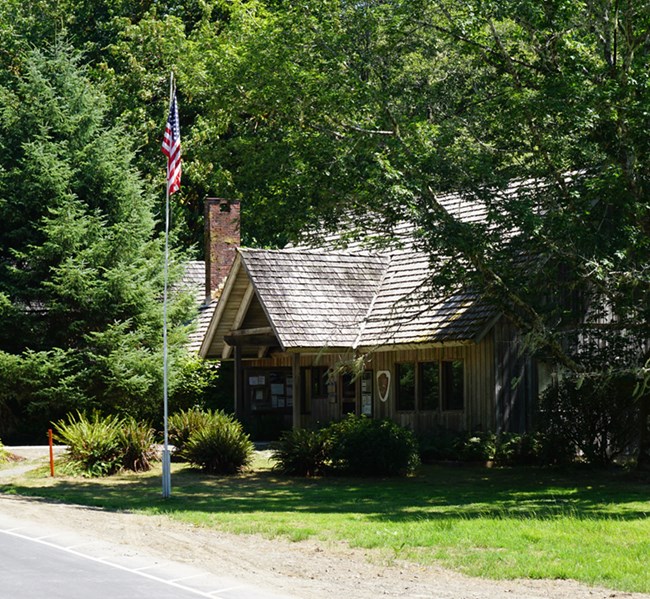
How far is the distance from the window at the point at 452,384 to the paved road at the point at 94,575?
15291 millimetres

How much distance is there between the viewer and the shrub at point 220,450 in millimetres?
25875

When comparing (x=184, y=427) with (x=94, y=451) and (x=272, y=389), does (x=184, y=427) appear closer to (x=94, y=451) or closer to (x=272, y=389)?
(x=94, y=451)

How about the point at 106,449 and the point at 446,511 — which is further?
the point at 106,449

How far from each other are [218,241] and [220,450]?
1603 cm

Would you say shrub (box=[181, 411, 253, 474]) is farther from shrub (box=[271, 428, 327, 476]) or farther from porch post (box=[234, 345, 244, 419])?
porch post (box=[234, 345, 244, 419])

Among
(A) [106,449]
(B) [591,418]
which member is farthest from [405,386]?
(A) [106,449]

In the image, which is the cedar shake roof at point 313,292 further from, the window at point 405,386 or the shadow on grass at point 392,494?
the shadow on grass at point 392,494

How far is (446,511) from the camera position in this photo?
61.3ft

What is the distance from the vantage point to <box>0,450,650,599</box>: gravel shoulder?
1213 centimetres

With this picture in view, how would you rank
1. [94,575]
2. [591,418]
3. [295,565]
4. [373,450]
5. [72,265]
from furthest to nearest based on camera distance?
[72,265], [591,418], [373,450], [295,565], [94,575]

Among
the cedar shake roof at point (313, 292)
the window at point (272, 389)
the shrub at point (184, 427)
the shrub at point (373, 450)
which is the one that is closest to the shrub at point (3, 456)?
the shrub at point (184, 427)

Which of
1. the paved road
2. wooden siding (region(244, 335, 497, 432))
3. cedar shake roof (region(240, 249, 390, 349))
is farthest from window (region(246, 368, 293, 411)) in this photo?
the paved road

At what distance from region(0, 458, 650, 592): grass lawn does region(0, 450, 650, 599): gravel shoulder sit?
1.27 feet

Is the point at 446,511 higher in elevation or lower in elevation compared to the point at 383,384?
lower
